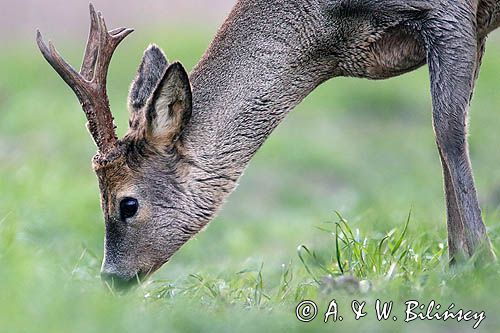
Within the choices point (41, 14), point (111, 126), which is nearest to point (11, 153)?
point (111, 126)

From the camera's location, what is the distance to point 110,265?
6.51 m

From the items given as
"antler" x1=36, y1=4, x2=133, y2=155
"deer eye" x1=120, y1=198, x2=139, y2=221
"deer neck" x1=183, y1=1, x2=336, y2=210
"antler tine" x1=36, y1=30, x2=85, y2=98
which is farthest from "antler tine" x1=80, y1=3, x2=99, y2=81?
"deer eye" x1=120, y1=198, x2=139, y2=221

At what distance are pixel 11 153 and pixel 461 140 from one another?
237 inches

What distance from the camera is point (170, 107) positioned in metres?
6.50

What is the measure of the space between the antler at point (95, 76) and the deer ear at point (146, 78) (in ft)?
1.28

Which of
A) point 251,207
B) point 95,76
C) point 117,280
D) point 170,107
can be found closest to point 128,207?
point 117,280

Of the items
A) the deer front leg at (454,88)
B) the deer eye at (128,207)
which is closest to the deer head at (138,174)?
the deer eye at (128,207)

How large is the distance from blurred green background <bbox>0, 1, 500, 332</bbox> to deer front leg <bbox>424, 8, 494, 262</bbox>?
1.44 ft

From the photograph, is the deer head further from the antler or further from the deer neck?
the deer neck

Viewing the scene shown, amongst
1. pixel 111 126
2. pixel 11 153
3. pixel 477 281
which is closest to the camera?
pixel 477 281

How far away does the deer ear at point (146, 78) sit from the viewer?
6.87 meters

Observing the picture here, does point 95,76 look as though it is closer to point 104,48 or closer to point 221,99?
point 104,48

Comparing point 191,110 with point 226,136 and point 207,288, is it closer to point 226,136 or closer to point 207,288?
point 226,136

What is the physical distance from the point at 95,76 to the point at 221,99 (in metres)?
0.73
